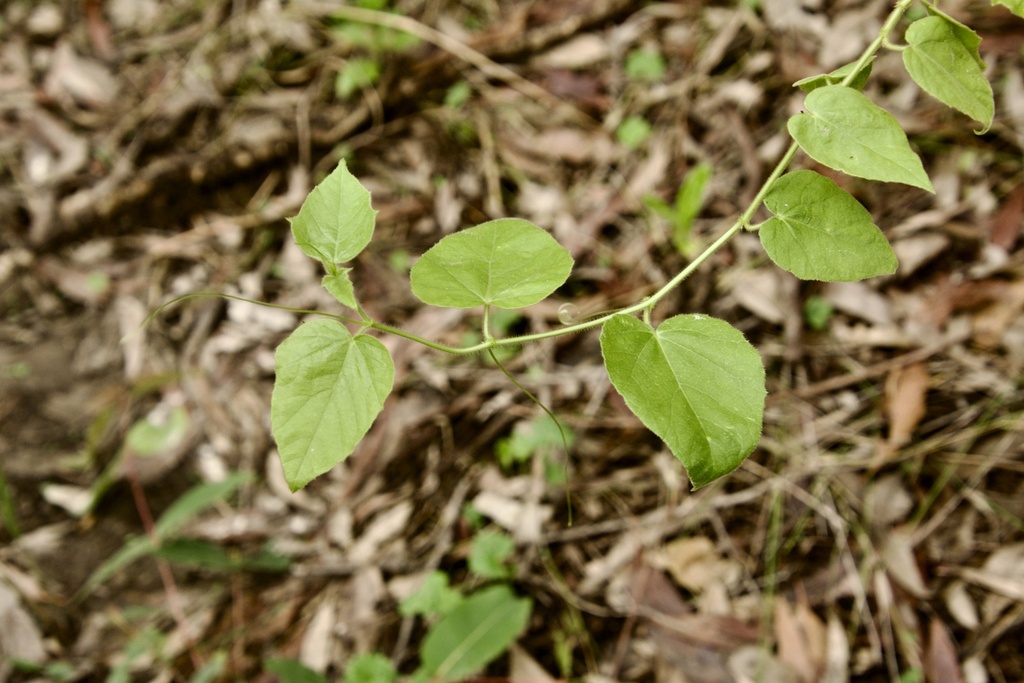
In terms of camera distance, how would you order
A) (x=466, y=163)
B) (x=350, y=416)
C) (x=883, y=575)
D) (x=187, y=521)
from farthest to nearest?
(x=466, y=163)
(x=187, y=521)
(x=883, y=575)
(x=350, y=416)

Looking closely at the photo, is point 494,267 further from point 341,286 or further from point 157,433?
point 157,433

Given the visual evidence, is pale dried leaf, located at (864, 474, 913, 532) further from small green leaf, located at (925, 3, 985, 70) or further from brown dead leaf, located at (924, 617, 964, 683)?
small green leaf, located at (925, 3, 985, 70)

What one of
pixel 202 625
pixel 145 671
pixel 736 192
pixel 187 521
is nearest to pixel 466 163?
pixel 736 192

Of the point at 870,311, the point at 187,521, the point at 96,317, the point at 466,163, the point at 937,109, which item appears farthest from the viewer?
the point at 96,317

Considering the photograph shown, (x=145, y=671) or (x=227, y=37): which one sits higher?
(x=227, y=37)

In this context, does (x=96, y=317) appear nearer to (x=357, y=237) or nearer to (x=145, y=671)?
(x=145, y=671)

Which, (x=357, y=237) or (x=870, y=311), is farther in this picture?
(x=870, y=311)
